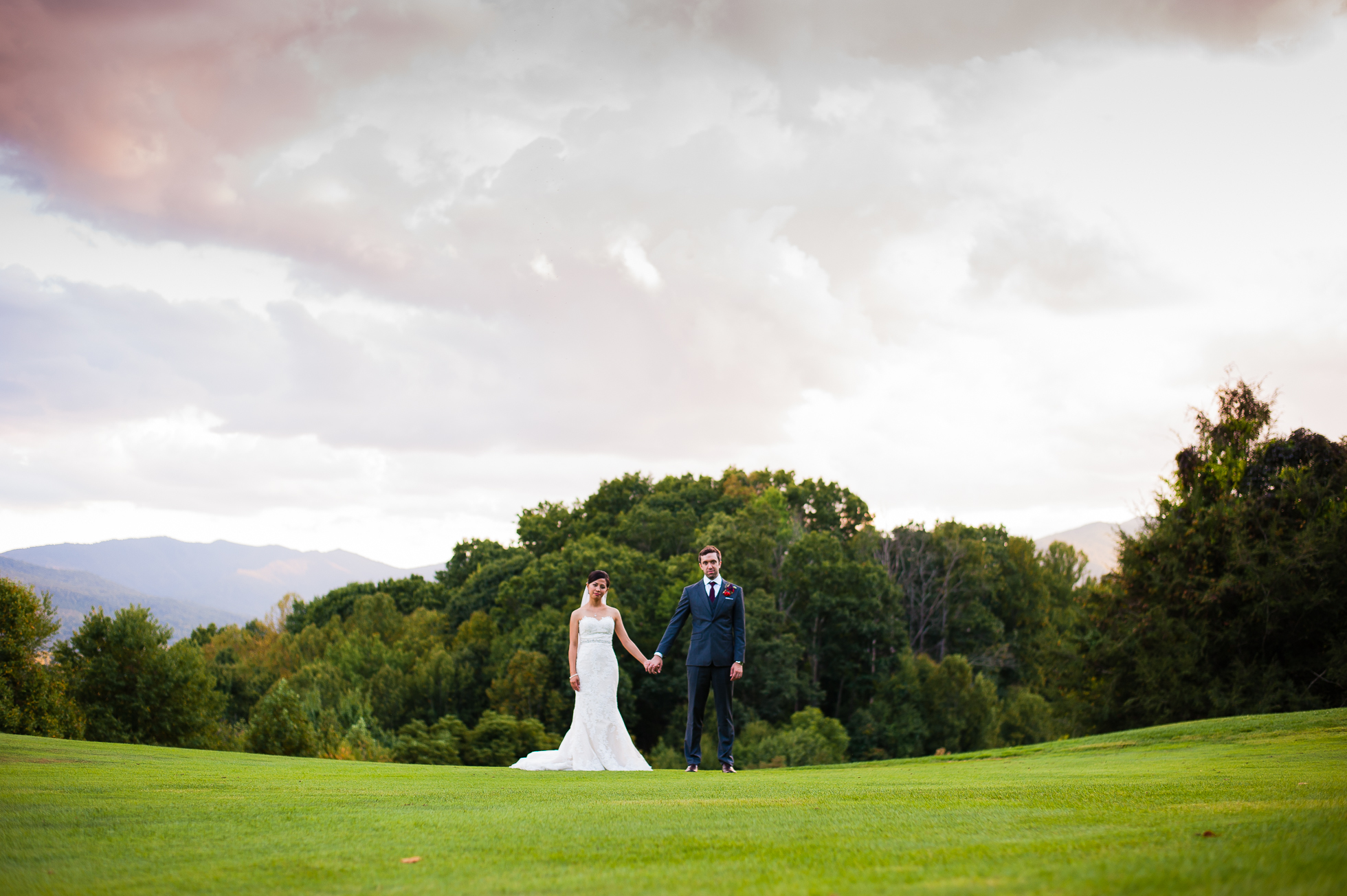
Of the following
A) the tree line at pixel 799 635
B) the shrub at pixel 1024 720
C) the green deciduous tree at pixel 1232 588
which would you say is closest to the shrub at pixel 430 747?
the tree line at pixel 799 635

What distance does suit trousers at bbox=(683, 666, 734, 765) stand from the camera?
9883 millimetres

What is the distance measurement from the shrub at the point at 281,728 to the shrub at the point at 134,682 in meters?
8.06

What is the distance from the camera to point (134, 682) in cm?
2848

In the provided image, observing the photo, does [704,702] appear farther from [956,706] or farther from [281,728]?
[956,706]

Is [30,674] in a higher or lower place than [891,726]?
higher

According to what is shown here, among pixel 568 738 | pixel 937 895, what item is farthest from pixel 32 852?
pixel 568 738

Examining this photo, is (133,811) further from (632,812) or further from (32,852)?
(632,812)

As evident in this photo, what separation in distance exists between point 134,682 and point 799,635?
1331 inches

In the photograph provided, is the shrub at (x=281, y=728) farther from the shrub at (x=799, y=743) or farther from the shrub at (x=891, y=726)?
the shrub at (x=891, y=726)

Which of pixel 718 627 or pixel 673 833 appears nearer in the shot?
pixel 673 833

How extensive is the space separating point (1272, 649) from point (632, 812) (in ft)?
86.5

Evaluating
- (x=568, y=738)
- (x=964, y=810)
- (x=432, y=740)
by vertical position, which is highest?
(x=964, y=810)

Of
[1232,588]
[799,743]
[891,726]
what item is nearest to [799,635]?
[891,726]

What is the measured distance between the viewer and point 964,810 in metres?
4.79
